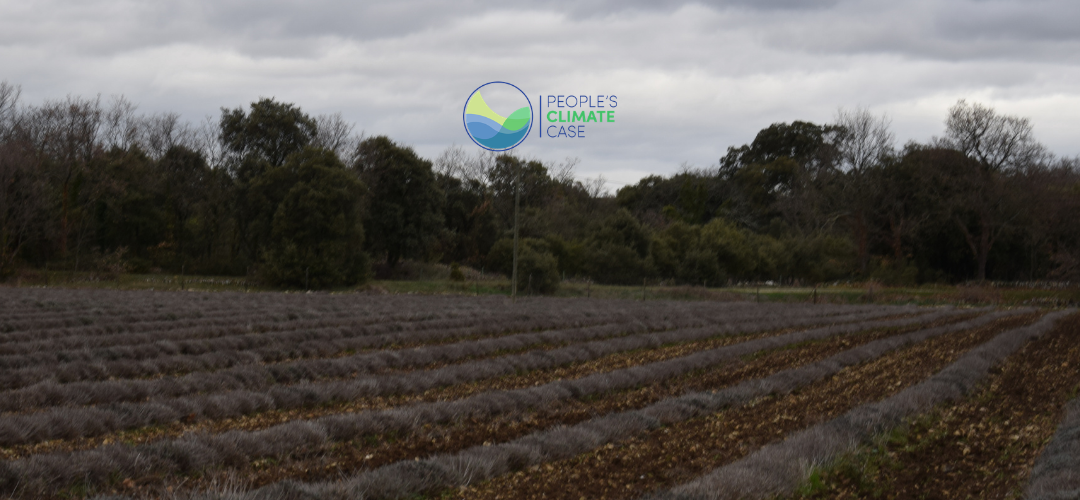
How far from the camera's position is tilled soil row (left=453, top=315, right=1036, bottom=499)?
752cm

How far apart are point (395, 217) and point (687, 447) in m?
44.0

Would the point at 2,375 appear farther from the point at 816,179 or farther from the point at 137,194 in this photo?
the point at 816,179

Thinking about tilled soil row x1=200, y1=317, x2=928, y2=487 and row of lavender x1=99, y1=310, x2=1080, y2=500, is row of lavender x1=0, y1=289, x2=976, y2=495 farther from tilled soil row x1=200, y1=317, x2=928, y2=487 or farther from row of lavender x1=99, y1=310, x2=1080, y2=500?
tilled soil row x1=200, y1=317, x2=928, y2=487

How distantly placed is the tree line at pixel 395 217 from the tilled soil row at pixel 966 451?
33.7 meters

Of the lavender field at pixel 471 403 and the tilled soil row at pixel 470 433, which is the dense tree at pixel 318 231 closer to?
the lavender field at pixel 471 403

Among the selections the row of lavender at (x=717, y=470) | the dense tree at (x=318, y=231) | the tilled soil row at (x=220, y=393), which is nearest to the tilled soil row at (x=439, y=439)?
the row of lavender at (x=717, y=470)

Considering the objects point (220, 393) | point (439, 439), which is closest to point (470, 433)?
point (439, 439)

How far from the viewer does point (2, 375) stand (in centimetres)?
1258

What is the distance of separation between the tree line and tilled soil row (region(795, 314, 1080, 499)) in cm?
3374

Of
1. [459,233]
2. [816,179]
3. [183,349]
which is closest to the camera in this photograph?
[183,349]

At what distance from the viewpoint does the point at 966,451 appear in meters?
9.20


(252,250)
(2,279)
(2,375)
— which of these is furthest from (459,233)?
(2,375)

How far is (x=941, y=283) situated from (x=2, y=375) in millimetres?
51223

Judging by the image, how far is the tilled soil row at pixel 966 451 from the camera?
25.5 feet
